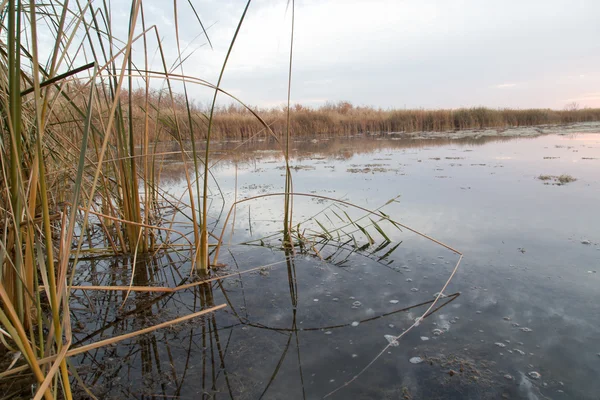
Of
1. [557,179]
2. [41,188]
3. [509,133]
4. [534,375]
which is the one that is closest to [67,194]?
[41,188]

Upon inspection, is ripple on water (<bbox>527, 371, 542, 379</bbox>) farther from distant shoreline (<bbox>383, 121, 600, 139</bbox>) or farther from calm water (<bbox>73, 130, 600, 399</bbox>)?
distant shoreline (<bbox>383, 121, 600, 139</bbox>)

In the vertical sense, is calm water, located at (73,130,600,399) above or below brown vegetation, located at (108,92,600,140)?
below

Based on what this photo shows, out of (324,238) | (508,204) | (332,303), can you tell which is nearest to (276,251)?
(324,238)

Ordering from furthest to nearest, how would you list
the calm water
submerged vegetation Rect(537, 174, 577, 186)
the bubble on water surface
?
submerged vegetation Rect(537, 174, 577, 186)
the bubble on water surface
the calm water

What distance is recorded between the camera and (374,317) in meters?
1.54

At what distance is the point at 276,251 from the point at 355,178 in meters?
2.86

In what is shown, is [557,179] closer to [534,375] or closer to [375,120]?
[534,375]

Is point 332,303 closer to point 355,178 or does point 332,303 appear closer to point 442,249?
point 442,249

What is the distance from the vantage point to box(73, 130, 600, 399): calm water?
3.80 ft

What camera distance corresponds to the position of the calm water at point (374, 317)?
116 cm

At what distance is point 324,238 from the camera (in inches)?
97.7

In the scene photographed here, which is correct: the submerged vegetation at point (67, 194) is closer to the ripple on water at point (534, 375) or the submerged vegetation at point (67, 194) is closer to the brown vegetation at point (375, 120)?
the ripple on water at point (534, 375)

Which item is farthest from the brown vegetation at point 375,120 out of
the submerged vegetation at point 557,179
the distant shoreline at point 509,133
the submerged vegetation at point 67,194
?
the submerged vegetation at point 67,194

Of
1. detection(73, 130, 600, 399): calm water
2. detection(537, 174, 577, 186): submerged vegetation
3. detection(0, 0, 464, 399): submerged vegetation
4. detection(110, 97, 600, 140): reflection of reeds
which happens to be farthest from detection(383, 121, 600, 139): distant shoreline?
detection(0, 0, 464, 399): submerged vegetation
